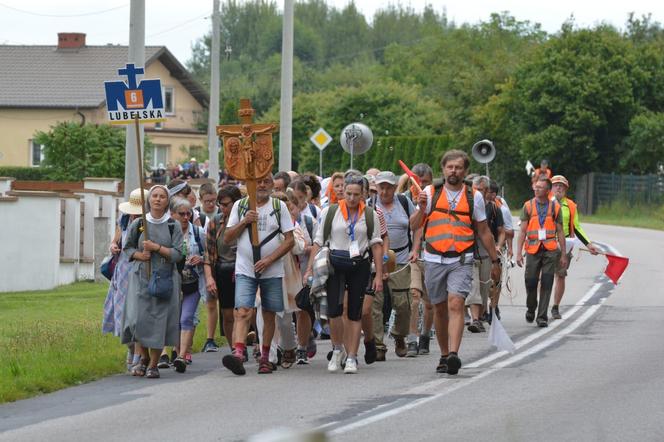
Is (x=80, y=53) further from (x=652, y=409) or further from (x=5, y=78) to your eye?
(x=652, y=409)

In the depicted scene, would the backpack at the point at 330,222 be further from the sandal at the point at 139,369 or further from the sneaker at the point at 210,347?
the sneaker at the point at 210,347

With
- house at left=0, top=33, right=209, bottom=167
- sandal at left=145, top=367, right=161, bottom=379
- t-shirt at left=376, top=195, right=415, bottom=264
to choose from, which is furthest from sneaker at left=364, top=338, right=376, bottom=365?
house at left=0, top=33, right=209, bottom=167

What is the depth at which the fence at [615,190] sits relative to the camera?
59.2 m

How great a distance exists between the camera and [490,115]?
221 ft

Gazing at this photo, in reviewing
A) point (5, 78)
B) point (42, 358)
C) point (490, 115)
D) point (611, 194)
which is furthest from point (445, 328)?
point (5, 78)

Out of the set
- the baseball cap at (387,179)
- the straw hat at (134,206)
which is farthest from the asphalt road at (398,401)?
the baseball cap at (387,179)

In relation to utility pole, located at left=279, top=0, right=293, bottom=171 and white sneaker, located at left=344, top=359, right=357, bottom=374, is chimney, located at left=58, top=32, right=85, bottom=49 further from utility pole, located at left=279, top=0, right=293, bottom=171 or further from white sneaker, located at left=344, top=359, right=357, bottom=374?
white sneaker, located at left=344, top=359, right=357, bottom=374

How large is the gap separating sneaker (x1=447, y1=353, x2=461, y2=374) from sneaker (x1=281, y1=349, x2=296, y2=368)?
66.2 inches

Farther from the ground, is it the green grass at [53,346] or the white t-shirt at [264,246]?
the white t-shirt at [264,246]

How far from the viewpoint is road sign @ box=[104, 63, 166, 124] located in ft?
49.6

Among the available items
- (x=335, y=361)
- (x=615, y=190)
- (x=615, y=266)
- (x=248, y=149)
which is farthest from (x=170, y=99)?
(x=335, y=361)

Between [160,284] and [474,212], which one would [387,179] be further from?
[160,284]

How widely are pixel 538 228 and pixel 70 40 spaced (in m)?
65.8

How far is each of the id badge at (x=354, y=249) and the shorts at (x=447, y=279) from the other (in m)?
0.62
